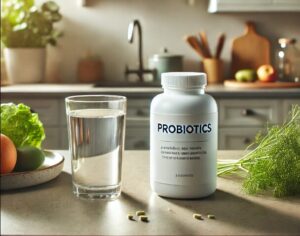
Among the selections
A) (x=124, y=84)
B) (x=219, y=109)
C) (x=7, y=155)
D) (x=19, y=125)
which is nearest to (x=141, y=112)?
(x=219, y=109)

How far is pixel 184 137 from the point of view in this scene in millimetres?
976

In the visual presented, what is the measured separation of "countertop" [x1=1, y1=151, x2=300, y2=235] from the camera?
85 centimetres

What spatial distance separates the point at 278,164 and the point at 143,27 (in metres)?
2.61

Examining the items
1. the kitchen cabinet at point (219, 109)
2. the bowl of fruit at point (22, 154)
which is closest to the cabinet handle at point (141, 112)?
the kitchen cabinet at point (219, 109)

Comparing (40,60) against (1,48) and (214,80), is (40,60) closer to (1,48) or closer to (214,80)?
(1,48)

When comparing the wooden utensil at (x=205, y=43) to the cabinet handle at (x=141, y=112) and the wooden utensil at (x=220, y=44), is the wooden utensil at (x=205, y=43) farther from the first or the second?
the cabinet handle at (x=141, y=112)

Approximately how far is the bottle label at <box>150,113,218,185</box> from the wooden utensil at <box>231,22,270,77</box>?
102 inches

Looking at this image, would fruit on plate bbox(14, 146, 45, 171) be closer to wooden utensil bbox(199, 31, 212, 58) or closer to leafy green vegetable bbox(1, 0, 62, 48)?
leafy green vegetable bbox(1, 0, 62, 48)

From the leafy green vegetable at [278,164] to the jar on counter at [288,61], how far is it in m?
2.34

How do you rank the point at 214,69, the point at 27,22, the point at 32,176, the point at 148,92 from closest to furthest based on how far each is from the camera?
the point at 32,176 → the point at 148,92 → the point at 27,22 → the point at 214,69

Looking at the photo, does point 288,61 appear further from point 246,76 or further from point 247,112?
point 247,112

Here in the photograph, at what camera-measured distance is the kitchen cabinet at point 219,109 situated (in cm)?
294

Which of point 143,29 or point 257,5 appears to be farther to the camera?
point 143,29

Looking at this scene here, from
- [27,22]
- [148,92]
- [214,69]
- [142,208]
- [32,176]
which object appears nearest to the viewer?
[142,208]
